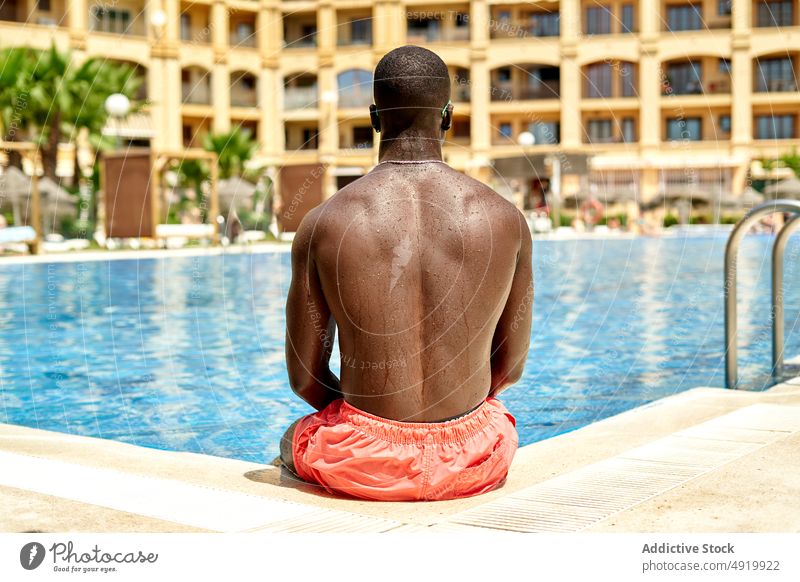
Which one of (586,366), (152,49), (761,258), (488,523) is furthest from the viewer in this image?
(152,49)

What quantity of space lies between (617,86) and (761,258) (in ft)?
95.7

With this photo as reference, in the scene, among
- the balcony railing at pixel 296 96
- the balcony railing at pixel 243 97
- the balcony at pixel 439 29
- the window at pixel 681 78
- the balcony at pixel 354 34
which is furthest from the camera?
the balcony railing at pixel 296 96

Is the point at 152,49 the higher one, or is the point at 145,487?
the point at 152,49

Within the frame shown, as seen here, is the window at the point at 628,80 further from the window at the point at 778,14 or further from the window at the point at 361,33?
the window at the point at 361,33

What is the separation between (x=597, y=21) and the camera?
158 ft

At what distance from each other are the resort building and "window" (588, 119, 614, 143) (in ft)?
0.30

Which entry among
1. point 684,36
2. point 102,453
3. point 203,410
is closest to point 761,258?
point 203,410

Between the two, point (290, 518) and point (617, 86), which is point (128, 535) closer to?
point (290, 518)

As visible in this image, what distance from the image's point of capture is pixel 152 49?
43531mm

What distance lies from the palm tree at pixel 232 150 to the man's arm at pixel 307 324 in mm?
36657

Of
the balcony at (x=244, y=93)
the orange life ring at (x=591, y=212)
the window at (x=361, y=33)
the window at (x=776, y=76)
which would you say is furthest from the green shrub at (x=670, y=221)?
the balcony at (x=244, y=93)

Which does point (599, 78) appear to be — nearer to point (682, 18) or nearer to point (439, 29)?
point (682, 18)

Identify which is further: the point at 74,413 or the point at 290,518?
the point at 74,413

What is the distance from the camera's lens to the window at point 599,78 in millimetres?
48188
